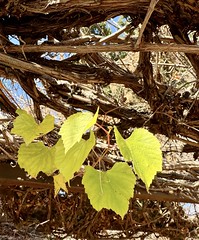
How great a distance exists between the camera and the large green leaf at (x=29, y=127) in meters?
0.63

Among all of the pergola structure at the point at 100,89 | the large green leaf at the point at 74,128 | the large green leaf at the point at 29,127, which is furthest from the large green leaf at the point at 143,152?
the pergola structure at the point at 100,89

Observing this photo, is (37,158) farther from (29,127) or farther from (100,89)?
(100,89)

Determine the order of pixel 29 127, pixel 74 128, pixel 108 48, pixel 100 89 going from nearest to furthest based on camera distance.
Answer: pixel 74 128, pixel 29 127, pixel 108 48, pixel 100 89

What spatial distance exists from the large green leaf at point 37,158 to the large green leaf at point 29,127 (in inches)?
0.8

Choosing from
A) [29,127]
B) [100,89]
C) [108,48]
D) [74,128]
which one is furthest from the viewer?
[100,89]

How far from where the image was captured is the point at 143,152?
0.47 meters

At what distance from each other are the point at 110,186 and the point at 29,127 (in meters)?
0.18

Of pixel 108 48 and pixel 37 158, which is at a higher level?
pixel 108 48

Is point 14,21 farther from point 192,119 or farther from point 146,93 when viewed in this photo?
point 192,119

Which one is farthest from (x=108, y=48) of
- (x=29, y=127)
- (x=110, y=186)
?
(x=110, y=186)

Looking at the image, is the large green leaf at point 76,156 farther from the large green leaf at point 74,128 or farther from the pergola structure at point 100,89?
the pergola structure at point 100,89

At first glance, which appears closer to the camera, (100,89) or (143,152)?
(143,152)

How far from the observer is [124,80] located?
1.12 meters

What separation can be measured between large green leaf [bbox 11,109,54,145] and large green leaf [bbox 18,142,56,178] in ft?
0.07
